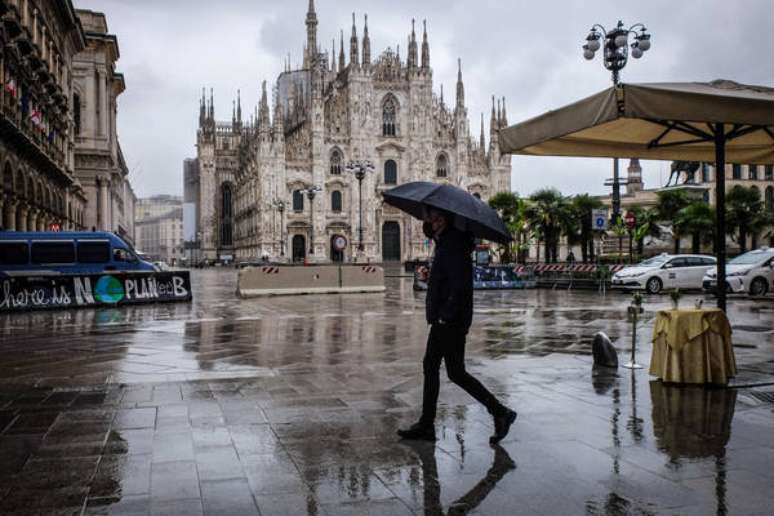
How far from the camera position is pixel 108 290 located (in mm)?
17438

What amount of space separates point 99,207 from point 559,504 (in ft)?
147

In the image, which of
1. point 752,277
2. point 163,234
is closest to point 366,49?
point 752,277

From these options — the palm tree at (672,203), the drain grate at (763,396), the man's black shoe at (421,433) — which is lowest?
the drain grate at (763,396)

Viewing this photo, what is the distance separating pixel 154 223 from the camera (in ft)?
504

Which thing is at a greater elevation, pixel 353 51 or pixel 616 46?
pixel 353 51

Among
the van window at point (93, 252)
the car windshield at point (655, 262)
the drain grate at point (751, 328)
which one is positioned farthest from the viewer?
the car windshield at point (655, 262)

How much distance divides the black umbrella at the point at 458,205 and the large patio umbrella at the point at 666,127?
4.98 feet

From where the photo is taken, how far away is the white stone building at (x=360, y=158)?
197ft

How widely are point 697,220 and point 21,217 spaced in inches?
1133

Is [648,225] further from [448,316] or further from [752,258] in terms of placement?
[448,316]

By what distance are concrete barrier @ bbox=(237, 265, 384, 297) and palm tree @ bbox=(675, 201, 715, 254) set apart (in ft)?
57.2

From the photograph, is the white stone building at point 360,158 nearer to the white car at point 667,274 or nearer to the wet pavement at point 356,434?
the white car at point 667,274

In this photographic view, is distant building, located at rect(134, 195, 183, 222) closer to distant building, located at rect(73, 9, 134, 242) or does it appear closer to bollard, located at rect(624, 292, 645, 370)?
distant building, located at rect(73, 9, 134, 242)

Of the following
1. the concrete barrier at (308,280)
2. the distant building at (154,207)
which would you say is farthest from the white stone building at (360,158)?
the distant building at (154,207)
